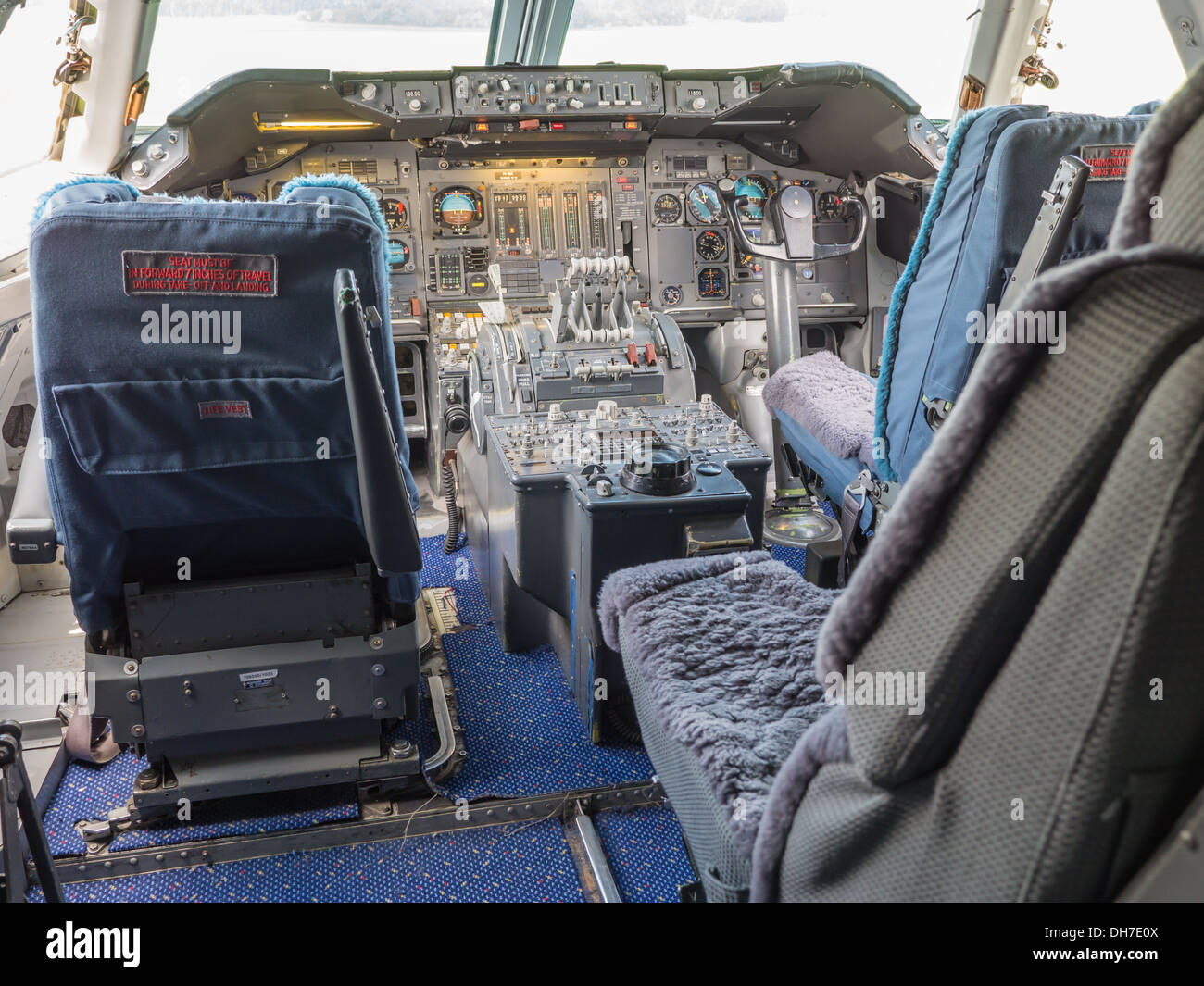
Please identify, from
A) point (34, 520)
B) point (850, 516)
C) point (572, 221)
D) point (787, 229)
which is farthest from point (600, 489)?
point (572, 221)

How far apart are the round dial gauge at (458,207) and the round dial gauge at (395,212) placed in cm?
14

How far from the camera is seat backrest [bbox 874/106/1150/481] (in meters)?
1.84

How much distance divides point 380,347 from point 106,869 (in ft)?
4.05

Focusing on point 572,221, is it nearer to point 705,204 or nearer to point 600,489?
point 705,204

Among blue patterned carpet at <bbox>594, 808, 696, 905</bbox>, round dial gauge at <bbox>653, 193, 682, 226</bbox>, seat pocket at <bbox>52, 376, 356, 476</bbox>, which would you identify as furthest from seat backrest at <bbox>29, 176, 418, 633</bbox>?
round dial gauge at <bbox>653, 193, 682, 226</bbox>

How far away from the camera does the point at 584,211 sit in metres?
4.26

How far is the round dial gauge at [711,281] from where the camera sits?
4.36 metres

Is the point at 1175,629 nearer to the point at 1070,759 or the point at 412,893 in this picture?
the point at 1070,759

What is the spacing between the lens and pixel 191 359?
1.69m

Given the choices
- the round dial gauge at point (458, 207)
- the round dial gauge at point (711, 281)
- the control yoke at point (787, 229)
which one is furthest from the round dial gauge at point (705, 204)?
the round dial gauge at point (458, 207)

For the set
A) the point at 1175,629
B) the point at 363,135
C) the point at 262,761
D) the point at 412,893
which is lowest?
the point at 412,893

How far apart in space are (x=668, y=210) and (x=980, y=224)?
2.55m
